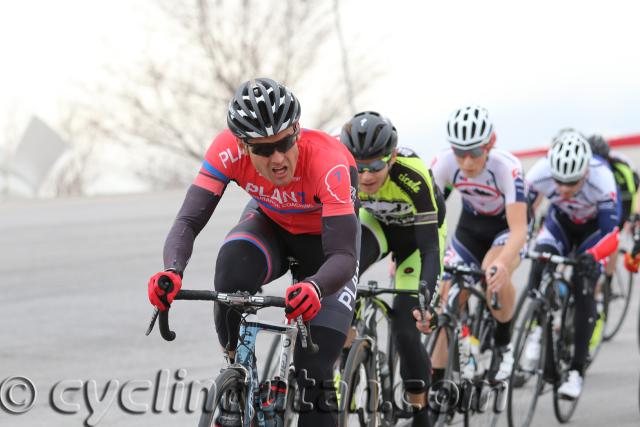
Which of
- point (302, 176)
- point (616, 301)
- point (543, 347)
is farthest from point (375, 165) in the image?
point (616, 301)

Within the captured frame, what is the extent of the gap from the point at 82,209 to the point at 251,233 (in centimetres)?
1360

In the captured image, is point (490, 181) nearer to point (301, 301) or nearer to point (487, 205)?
point (487, 205)

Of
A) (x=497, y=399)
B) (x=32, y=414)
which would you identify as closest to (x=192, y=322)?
(x=32, y=414)

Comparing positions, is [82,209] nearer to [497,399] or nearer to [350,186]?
[497,399]

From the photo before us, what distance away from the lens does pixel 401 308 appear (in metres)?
4.97

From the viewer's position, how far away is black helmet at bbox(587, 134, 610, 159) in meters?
7.93

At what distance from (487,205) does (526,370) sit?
1.07 m

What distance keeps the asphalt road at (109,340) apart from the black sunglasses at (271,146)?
1796 mm

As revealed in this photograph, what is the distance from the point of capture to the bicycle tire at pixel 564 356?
20.3ft

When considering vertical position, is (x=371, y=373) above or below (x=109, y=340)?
below

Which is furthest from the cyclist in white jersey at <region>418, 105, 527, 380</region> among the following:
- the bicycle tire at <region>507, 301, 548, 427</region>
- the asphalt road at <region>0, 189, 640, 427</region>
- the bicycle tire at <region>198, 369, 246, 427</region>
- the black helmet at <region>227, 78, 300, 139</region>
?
the black helmet at <region>227, 78, 300, 139</region>

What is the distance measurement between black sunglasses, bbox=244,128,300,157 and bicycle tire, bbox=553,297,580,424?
324 centimetres

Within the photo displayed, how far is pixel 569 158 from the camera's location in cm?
624

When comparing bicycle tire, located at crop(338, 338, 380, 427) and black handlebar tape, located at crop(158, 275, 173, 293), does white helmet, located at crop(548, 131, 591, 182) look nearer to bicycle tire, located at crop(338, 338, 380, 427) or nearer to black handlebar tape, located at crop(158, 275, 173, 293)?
bicycle tire, located at crop(338, 338, 380, 427)
